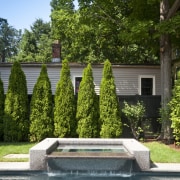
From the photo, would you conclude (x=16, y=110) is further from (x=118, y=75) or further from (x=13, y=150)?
(x=118, y=75)

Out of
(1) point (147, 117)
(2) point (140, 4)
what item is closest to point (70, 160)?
(1) point (147, 117)

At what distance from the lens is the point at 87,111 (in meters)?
11.2

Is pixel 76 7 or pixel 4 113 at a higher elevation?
pixel 76 7

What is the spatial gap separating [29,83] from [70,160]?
10.00 metres

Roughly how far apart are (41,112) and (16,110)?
921 millimetres

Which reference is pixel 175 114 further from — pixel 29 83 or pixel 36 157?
pixel 29 83

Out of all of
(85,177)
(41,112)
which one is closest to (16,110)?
(41,112)

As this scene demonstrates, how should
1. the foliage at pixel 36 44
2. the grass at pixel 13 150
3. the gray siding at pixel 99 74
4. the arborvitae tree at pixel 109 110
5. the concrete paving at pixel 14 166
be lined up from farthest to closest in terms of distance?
the foliage at pixel 36 44, the gray siding at pixel 99 74, the arborvitae tree at pixel 109 110, the grass at pixel 13 150, the concrete paving at pixel 14 166

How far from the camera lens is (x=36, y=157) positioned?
673 cm

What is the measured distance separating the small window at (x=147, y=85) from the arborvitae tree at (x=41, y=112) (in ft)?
21.8

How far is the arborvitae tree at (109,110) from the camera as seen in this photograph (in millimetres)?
11086

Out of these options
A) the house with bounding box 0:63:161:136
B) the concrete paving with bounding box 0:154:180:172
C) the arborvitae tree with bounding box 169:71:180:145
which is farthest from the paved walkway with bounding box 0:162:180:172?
the house with bounding box 0:63:161:136

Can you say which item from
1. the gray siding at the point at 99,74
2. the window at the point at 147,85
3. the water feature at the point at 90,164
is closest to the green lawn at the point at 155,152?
the water feature at the point at 90,164

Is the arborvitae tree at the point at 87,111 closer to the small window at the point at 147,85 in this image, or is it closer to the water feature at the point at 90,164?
the water feature at the point at 90,164
